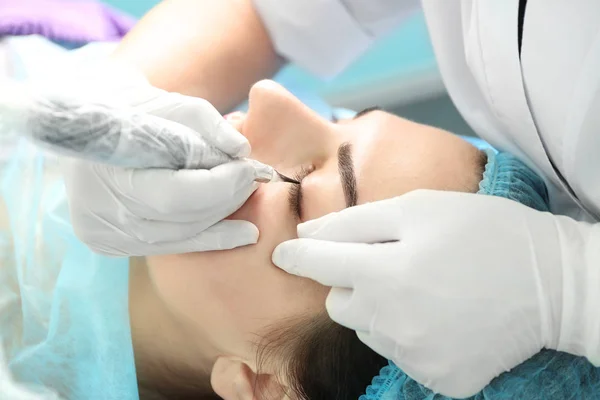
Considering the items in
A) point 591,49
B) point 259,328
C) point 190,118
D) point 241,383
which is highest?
point 591,49

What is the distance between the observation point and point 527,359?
791mm

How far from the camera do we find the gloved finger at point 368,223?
0.78 metres

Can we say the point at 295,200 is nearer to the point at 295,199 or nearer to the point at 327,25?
the point at 295,199

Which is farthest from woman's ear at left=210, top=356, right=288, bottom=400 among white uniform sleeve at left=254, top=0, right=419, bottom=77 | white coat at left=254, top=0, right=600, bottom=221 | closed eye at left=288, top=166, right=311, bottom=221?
white uniform sleeve at left=254, top=0, right=419, bottom=77

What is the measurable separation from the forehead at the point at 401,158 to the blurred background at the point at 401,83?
3.64ft

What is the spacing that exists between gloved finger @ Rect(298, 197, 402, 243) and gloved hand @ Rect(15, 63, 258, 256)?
129 mm

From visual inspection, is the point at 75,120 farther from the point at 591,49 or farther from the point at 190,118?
the point at 591,49

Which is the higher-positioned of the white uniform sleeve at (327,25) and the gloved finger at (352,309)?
the white uniform sleeve at (327,25)

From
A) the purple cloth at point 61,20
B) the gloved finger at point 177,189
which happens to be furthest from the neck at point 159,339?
the purple cloth at point 61,20

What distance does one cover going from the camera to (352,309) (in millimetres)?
759

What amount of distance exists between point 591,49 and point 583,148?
12 centimetres

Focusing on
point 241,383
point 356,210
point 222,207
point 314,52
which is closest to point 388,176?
point 356,210

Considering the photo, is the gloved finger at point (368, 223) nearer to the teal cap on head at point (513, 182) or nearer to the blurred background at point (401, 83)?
the teal cap on head at point (513, 182)

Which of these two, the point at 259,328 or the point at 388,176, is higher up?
the point at 388,176
